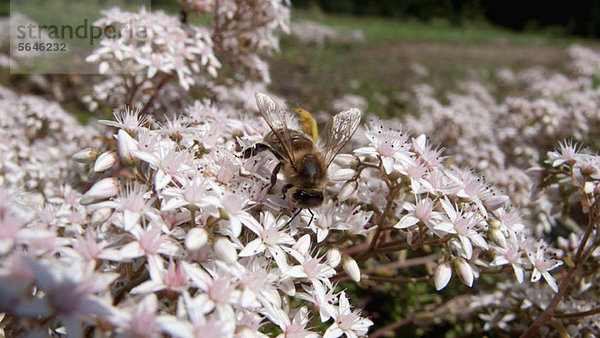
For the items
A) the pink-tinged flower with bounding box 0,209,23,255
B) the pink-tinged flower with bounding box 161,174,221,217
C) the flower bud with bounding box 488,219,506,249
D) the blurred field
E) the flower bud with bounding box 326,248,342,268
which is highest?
the pink-tinged flower with bounding box 0,209,23,255

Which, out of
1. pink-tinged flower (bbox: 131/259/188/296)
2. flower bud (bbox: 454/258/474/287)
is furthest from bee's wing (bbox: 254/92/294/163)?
flower bud (bbox: 454/258/474/287)

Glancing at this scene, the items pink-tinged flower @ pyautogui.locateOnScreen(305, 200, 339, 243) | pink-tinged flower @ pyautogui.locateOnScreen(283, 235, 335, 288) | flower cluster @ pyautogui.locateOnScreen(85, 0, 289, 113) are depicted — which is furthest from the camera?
flower cluster @ pyautogui.locateOnScreen(85, 0, 289, 113)

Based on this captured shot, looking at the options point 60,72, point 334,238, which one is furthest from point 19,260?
point 60,72

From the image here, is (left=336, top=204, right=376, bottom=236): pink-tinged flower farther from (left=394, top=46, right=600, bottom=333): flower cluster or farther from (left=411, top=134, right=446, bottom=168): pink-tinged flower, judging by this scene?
(left=394, top=46, right=600, bottom=333): flower cluster

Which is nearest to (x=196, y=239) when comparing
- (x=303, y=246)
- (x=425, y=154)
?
(x=303, y=246)

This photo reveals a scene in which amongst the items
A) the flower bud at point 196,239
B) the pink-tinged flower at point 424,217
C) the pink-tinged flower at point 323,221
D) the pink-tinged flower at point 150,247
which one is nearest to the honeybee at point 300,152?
the pink-tinged flower at point 323,221

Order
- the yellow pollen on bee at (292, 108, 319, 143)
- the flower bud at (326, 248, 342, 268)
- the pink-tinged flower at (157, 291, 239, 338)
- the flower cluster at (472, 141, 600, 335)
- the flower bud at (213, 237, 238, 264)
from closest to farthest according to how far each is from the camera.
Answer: the pink-tinged flower at (157, 291, 239, 338), the flower bud at (213, 237, 238, 264), the flower bud at (326, 248, 342, 268), the flower cluster at (472, 141, 600, 335), the yellow pollen on bee at (292, 108, 319, 143)

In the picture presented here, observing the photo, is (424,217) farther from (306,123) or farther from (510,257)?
(306,123)
